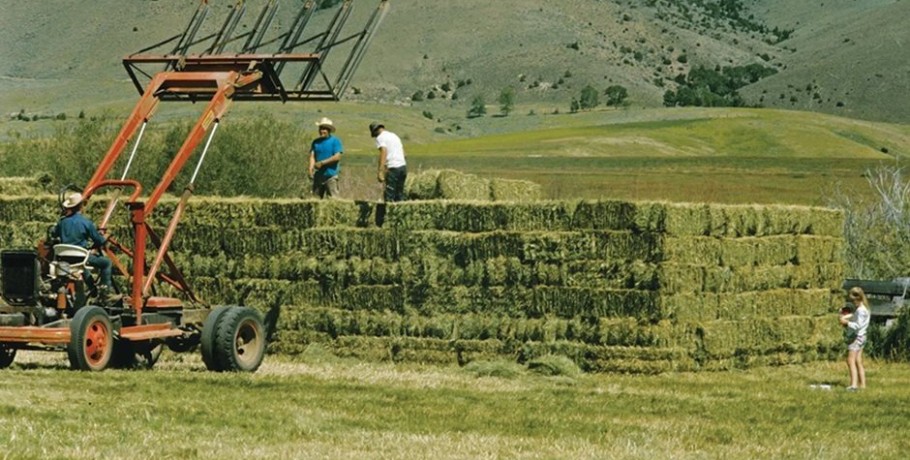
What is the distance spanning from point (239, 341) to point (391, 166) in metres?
4.07

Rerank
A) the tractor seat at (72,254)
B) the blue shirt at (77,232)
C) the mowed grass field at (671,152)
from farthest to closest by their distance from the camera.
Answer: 1. the mowed grass field at (671,152)
2. the blue shirt at (77,232)
3. the tractor seat at (72,254)

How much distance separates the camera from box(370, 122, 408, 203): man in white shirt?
906 inches

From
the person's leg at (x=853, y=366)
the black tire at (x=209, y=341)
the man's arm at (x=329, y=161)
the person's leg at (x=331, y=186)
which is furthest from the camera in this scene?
the person's leg at (x=331, y=186)

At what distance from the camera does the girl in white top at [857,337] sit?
1978cm

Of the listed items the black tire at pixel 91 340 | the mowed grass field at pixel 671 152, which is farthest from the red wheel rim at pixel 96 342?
the mowed grass field at pixel 671 152

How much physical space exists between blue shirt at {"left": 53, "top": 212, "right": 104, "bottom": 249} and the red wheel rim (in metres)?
1.03

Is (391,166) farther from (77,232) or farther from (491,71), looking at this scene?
(491,71)

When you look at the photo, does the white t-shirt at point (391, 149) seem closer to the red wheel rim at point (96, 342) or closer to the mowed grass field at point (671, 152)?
the red wheel rim at point (96, 342)

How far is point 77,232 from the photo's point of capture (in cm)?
1905

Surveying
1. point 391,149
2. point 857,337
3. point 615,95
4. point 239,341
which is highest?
point 615,95

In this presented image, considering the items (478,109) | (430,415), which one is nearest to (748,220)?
(430,415)

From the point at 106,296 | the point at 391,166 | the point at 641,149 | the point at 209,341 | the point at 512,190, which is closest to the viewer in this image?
the point at 106,296

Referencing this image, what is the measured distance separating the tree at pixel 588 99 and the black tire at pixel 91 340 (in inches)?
6372

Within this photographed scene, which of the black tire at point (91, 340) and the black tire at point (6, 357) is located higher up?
the black tire at point (91, 340)
